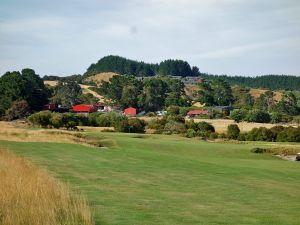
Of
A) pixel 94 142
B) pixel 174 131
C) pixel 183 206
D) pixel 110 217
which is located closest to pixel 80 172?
pixel 183 206

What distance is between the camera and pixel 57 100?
14438cm

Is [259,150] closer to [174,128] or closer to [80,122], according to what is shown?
[174,128]

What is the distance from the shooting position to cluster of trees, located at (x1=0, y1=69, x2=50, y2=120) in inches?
3861

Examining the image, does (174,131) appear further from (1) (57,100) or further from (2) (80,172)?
(1) (57,100)

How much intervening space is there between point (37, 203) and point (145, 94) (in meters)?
134

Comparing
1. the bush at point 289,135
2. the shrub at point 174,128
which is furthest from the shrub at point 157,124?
the bush at point 289,135

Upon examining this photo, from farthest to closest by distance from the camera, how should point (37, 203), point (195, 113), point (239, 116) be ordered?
1. point (195, 113)
2. point (239, 116)
3. point (37, 203)

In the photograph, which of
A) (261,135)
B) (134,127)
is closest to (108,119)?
(134,127)

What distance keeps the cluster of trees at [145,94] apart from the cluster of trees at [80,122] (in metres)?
53.7

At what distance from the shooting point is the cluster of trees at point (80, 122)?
76.2 m

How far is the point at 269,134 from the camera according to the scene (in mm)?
75750

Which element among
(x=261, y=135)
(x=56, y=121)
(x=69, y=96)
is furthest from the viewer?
(x=69, y=96)

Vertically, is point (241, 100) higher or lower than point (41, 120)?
higher

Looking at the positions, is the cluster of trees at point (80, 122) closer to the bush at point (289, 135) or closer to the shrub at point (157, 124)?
the shrub at point (157, 124)
